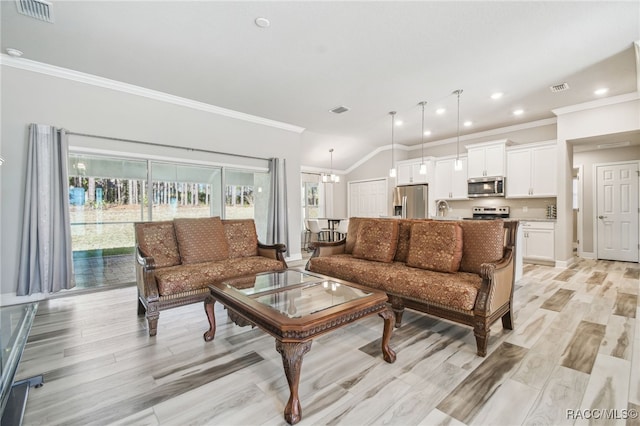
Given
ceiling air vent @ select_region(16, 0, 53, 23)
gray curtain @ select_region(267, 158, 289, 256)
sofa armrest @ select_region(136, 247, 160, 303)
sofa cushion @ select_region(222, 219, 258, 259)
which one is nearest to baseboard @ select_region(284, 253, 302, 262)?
gray curtain @ select_region(267, 158, 289, 256)

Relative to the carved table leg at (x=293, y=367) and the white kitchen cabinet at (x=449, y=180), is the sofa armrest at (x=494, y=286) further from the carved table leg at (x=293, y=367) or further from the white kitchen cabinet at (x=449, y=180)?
the white kitchen cabinet at (x=449, y=180)

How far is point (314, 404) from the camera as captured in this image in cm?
159

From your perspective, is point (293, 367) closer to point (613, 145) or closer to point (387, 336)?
point (387, 336)

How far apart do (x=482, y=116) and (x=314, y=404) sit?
5698 millimetres

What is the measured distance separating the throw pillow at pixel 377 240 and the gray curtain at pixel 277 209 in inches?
87.5

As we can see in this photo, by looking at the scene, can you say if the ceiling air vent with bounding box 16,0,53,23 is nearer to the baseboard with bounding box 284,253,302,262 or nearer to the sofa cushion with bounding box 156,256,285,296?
the sofa cushion with bounding box 156,256,285,296

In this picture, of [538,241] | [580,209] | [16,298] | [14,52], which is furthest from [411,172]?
[16,298]

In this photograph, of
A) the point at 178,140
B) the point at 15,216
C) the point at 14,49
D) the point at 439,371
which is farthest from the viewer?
the point at 178,140

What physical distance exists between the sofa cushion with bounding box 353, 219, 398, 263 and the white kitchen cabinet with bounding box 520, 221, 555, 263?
10.9 feet

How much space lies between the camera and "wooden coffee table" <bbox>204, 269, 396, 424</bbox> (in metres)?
1.50

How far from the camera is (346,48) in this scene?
300cm

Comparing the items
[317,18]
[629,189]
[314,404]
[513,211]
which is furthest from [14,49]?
[629,189]

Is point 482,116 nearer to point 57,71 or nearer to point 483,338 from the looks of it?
point 483,338

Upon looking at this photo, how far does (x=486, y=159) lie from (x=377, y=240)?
4219 millimetres
